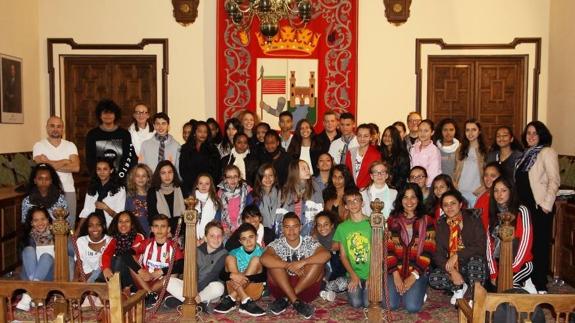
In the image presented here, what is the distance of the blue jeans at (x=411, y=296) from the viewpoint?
4.88m

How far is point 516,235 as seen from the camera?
4.66m

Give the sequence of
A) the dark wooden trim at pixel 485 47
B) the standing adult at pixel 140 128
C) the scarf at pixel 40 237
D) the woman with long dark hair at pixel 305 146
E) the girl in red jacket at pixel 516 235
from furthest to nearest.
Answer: the dark wooden trim at pixel 485 47, the standing adult at pixel 140 128, the woman with long dark hair at pixel 305 146, the scarf at pixel 40 237, the girl in red jacket at pixel 516 235

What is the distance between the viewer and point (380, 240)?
4.41 meters

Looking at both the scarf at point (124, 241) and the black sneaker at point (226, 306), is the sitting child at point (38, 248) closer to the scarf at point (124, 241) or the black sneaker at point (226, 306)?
A: the scarf at point (124, 241)

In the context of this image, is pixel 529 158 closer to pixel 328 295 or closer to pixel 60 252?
pixel 328 295

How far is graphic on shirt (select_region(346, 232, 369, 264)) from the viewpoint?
5.10 meters

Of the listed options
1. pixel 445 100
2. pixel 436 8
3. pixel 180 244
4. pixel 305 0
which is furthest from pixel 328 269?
pixel 436 8

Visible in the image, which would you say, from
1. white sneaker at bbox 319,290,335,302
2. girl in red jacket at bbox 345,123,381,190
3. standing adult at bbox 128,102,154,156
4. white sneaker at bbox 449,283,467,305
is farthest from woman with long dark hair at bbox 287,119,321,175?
white sneaker at bbox 449,283,467,305

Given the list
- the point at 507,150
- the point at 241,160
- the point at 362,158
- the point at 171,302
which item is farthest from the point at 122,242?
the point at 507,150

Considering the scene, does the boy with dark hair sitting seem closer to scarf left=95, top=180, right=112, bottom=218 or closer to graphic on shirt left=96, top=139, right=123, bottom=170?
scarf left=95, top=180, right=112, bottom=218

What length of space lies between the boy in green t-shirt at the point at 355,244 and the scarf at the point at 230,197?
3.42 ft

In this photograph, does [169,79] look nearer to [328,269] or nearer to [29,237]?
[29,237]

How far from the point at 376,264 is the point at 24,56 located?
6430 millimetres

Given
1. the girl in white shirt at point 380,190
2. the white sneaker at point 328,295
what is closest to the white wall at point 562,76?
the girl in white shirt at point 380,190
